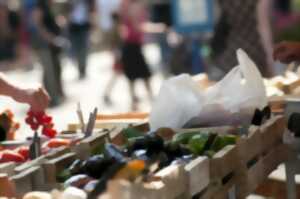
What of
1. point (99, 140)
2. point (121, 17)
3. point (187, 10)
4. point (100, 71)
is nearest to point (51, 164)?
point (99, 140)

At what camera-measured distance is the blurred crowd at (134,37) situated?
26.3 feet

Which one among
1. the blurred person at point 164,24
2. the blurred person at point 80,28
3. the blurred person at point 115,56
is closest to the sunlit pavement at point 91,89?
the blurred person at point 115,56

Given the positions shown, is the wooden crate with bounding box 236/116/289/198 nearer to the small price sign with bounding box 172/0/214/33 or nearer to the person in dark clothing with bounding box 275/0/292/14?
the small price sign with bounding box 172/0/214/33

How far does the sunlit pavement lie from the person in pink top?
459mm

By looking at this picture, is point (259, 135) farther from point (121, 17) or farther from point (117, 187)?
point (121, 17)

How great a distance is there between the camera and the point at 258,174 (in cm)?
411

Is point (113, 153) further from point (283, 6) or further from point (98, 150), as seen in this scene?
point (283, 6)

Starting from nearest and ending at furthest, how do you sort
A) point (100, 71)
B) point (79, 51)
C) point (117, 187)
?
1. point (117, 187)
2. point (79, 51)
3. point (100, 71)

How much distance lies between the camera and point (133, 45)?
1289 centimetres

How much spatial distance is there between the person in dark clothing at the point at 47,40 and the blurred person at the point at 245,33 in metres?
5.60

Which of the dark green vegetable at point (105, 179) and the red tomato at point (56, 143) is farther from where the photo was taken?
the red tomato at point (56, 143)

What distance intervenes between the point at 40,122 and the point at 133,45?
8.36 m

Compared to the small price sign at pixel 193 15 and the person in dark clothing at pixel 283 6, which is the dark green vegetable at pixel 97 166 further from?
the person in dark clothing at pixel 283 6

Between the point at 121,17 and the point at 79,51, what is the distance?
4.61 m
